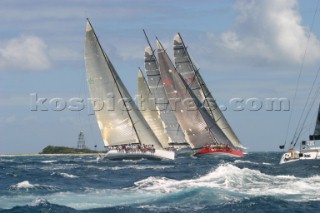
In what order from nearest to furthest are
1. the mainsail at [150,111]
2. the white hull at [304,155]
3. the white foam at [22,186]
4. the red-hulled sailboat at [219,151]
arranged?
the white foam at [22,186]
the white hull at [304,155]
the red-hulled sailboat at [219,151]
the mainsail at [150,111]

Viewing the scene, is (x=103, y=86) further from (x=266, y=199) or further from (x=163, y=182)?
(x=266, y=199)

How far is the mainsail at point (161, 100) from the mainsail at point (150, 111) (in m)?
1.15

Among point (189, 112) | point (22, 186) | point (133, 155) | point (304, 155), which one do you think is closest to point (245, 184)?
point (22, 186)

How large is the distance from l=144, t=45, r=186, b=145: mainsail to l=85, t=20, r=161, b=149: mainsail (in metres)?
24.9

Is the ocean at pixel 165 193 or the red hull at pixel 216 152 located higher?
the red hull at pixel 216 152

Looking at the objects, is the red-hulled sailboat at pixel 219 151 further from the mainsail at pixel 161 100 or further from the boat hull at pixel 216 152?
the mainsail at pixel 161 100

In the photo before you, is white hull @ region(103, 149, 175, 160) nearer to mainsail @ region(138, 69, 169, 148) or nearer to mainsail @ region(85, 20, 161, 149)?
mainsail @ region(85, 20, 161, 149)

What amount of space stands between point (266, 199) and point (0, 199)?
53.3ft

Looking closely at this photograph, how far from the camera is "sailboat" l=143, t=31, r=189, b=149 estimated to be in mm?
127188

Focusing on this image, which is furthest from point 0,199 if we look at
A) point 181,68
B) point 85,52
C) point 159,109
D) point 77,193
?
point 181,68

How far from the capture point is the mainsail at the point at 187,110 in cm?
12900

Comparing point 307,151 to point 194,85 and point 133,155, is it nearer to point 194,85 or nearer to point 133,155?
point 133,155

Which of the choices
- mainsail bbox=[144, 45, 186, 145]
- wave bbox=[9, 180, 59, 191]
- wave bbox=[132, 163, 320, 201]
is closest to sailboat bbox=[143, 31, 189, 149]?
mainsail bbox=[144, 45, 186, 145]

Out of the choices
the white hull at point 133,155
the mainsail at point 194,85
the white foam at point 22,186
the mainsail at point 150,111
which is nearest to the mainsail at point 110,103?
the white hull at point 133,155
